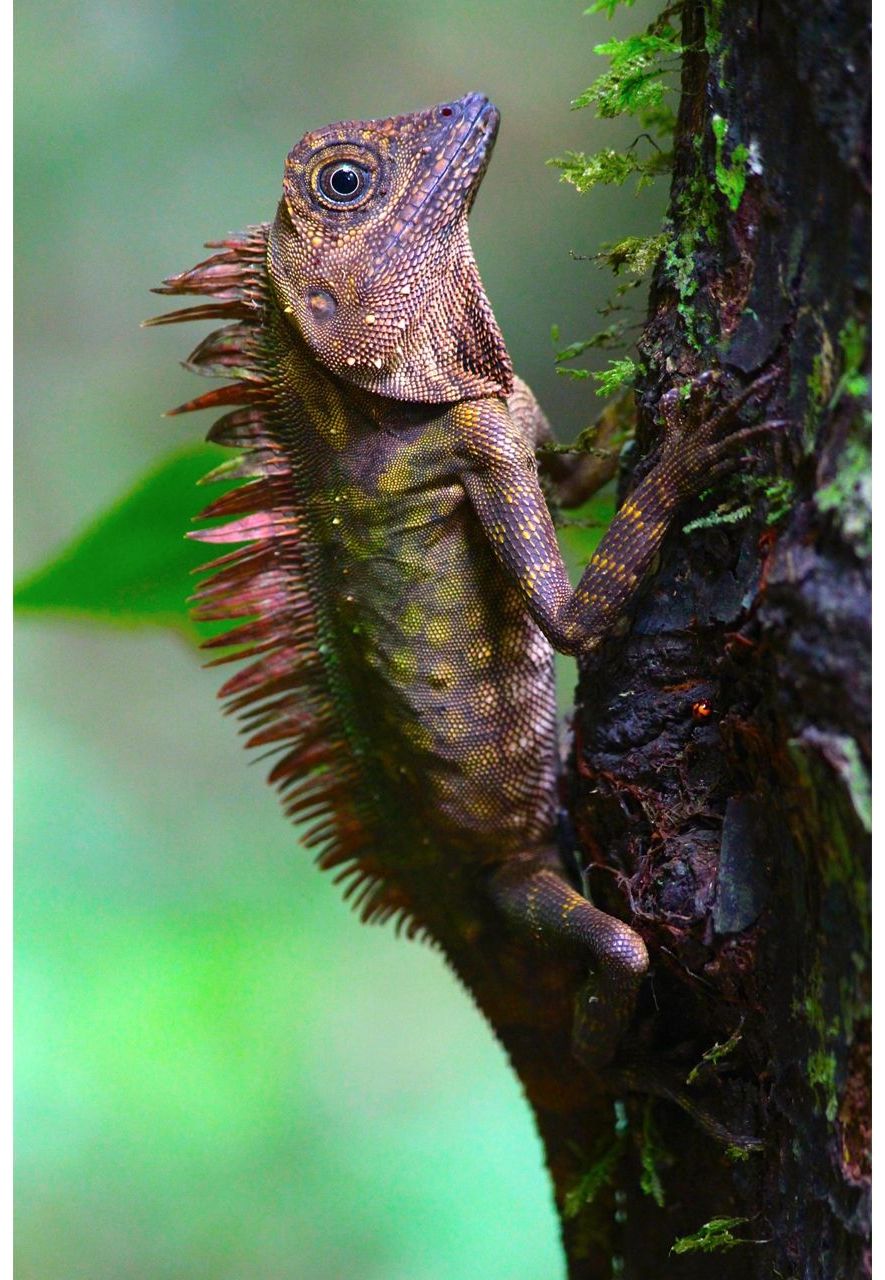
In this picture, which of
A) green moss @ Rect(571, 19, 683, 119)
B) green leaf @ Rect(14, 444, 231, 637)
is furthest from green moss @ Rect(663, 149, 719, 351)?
green leaf @ Rect(14, 444, 231, 637)

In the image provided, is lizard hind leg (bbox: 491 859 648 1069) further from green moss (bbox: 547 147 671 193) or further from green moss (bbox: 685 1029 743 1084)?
green moss (bbox: 547 147 671 193)

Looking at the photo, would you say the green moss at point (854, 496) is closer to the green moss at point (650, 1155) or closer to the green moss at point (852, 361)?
the green moss at point (852, 361)

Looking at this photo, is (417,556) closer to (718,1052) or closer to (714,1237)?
(718,1052)

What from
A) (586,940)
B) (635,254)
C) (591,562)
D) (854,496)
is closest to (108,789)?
(586,940)

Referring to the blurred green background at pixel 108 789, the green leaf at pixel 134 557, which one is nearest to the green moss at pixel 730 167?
the green leaf at pixel 134 557

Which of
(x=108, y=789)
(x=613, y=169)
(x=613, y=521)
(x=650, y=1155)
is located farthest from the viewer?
(x=108, y=789)
